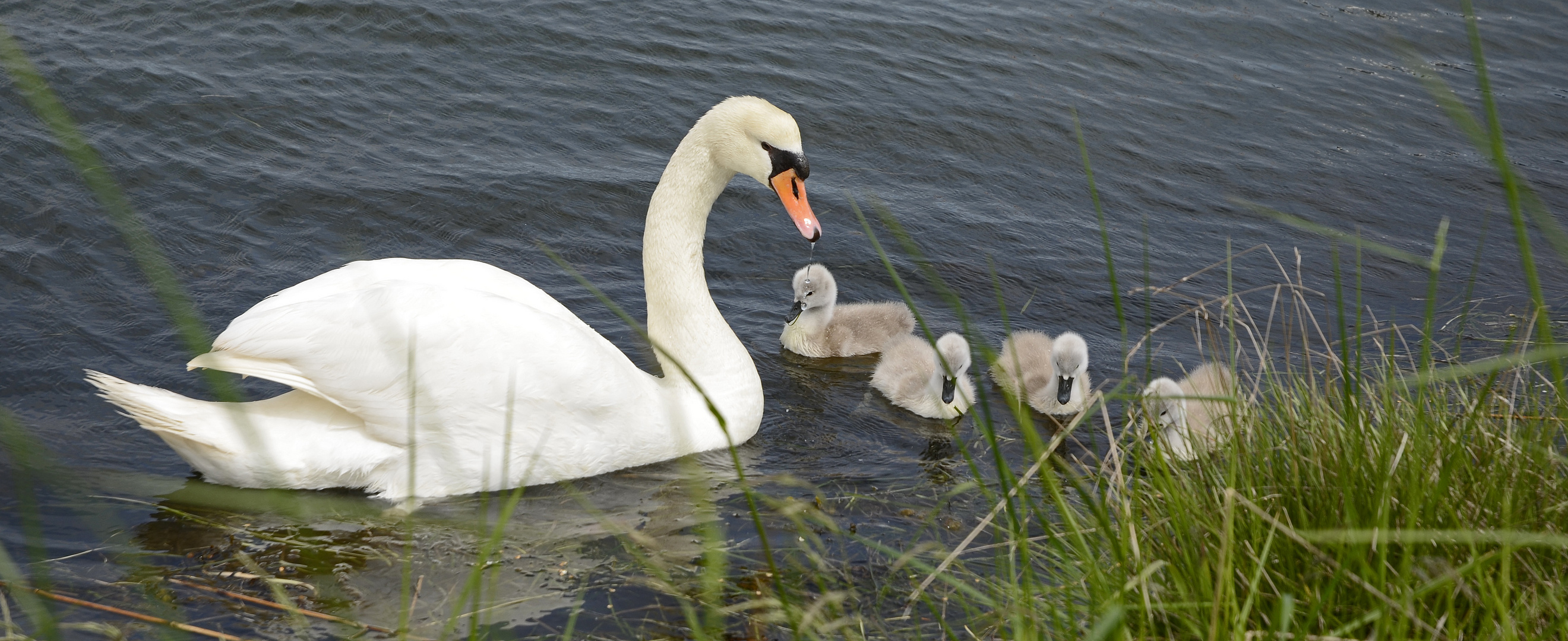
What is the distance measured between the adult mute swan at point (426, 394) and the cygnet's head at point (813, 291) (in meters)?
1.37

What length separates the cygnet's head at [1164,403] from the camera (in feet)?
9.84

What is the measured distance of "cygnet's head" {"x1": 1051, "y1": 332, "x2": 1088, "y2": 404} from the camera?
18.5 feet

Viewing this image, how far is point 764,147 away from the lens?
502 centimetres

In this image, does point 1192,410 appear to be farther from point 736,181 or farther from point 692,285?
point 736,181

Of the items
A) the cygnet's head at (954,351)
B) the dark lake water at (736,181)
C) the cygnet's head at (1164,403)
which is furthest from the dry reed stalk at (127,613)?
the cygnet's head at (954,351)

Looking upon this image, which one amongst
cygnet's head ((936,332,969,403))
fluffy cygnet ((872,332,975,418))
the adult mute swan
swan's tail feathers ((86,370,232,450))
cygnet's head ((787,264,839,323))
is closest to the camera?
swan's tail feathers ((86,370,232,450))

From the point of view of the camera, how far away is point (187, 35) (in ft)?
28.6

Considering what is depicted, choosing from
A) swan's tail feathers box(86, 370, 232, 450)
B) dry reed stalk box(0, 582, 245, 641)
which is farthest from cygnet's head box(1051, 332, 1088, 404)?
dry reed stalk box(0, 582, 245, 641)

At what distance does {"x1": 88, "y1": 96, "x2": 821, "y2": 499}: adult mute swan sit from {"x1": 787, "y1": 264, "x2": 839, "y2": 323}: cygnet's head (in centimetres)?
137

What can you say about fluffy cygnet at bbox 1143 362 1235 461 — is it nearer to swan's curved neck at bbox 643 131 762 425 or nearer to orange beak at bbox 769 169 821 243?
orange beak at bbox 769 169 821 243

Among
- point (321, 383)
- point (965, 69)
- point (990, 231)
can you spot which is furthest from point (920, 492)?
point (965, 69)

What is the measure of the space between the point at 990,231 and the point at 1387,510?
208 inches

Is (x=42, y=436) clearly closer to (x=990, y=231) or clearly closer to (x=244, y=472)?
(x=244, y=472)

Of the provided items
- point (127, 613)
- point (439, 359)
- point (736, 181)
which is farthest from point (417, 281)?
point (736, 181)
